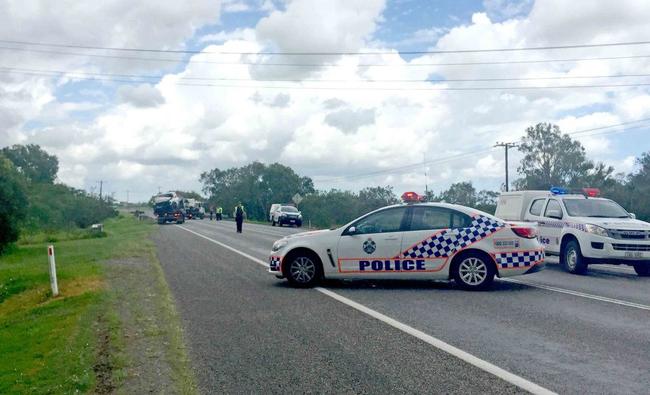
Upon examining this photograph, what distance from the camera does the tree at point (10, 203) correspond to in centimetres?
3234

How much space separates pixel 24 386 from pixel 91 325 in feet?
9.14

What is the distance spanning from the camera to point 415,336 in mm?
7746

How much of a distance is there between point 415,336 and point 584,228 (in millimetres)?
8942

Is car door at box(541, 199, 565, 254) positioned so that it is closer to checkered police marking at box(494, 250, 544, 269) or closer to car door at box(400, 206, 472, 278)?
checkered police marking at box(494, 250, 544, 269)

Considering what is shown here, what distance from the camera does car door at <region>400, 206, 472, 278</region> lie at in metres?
11.8

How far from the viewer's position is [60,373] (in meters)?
6.47

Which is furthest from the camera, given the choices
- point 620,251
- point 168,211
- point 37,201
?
point 37,201

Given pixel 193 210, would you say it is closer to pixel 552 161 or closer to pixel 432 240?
pixel 552 161

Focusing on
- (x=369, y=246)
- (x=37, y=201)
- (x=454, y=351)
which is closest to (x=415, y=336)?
(x=454, y=351)

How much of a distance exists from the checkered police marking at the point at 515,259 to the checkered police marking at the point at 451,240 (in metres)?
0.46

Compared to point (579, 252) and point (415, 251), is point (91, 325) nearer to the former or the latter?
point (415, 251)

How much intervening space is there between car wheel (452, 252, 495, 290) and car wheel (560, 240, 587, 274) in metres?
4.42

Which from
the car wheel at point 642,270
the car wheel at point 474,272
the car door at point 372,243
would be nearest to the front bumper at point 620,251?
the car wheel at point 642,270

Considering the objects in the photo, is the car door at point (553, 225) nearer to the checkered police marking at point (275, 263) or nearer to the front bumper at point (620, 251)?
the front bumper at point (620, 251)
